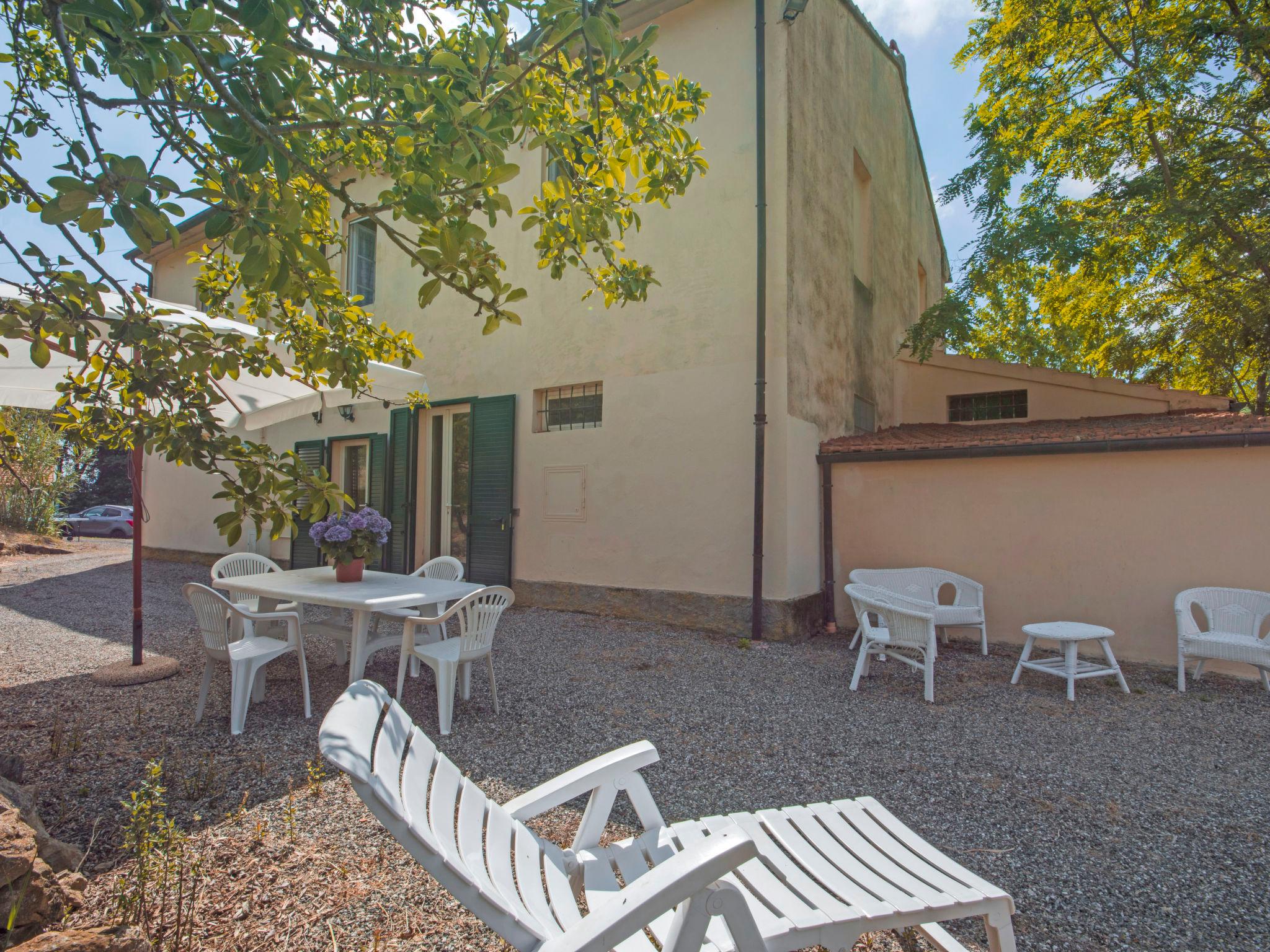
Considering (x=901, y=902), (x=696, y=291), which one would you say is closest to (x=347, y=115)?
(x=901, y=902)

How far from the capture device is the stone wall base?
6.20m

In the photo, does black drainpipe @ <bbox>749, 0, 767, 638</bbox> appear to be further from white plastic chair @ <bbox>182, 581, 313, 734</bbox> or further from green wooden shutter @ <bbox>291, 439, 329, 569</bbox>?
green wooden shutter @ <bbox>291, 439, 329, 569</bbox>

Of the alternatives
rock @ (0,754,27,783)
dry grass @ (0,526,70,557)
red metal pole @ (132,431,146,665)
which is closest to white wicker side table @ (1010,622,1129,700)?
rock @ (0,754,27,783)

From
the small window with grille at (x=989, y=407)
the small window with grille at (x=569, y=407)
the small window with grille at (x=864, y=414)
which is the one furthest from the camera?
the small window with grille at (x=989, y=407)

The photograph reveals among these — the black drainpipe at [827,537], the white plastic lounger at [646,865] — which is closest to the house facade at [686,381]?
the black drainpipe at [827,537]

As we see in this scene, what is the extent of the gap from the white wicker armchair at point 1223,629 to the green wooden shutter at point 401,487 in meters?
8.11

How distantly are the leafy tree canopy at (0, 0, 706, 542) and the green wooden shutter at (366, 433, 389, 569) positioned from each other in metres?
→ 6.20

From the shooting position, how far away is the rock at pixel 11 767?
98.0 inches

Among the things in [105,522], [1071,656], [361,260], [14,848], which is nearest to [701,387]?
[1071,656]

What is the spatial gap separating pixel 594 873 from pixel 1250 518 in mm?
6212

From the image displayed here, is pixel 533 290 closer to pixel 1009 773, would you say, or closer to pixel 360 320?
pixel 360 320

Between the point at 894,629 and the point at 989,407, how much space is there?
20.2ft

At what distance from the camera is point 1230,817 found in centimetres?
281

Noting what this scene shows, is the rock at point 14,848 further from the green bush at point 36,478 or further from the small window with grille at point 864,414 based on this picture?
the green bush at point 36,478
